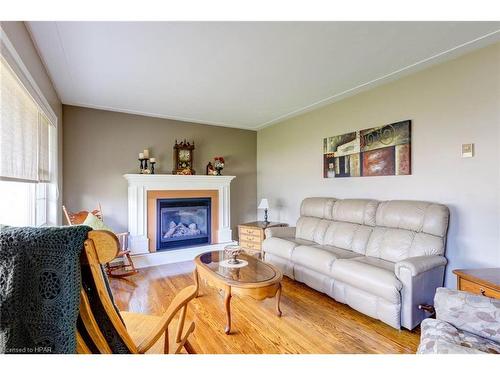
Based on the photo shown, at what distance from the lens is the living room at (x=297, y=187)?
1072 mm

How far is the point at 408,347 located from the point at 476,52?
260cm

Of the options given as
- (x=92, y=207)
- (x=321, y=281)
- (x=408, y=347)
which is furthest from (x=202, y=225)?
(x=408, y=347)

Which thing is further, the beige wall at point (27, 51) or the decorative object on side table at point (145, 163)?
the decorative object on side table at point (145, 163)

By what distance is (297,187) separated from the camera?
14.1 ft

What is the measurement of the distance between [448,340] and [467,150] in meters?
1.83

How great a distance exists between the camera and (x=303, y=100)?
3.53m

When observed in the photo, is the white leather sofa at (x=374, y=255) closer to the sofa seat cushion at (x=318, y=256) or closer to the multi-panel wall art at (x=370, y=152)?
the sofa seat cushion at (x=318, y=256)

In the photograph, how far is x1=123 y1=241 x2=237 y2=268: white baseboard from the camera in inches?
153

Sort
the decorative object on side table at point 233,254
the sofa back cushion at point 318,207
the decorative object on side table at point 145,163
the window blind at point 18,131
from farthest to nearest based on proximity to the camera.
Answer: the decorative object on side table at point 145,163, the sofa back cushion at point 318,207, the decorative object on side table at point 233,254, the window blind at point 18,131

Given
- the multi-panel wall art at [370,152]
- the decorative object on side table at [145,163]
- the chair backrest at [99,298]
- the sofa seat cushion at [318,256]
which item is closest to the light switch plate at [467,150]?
the multi-panel wall art at [370,152]

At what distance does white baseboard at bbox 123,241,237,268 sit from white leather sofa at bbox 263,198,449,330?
1490 mm

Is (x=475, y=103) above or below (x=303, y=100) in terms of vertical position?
below

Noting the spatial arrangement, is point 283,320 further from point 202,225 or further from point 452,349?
point 202,225

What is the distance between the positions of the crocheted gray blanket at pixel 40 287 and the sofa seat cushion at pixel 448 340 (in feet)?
4.84
